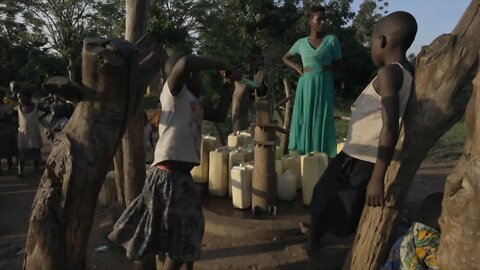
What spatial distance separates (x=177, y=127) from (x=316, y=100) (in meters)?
1.87

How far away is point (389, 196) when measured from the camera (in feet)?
7.23

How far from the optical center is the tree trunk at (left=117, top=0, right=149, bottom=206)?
3.39 m

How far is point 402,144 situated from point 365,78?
Result: 1513 cm

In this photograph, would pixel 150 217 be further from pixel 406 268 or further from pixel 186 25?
pixel 186 25

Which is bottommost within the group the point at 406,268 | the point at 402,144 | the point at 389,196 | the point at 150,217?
the point at 406,268

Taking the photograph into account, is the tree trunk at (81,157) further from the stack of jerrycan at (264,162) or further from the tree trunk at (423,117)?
the tree trunk at (423,117)

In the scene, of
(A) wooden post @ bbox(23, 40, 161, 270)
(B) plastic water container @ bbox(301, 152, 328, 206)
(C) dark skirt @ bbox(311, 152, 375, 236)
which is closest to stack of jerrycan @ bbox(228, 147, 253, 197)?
(B) plastic water container @ bbox(301, 152, 328, 206)

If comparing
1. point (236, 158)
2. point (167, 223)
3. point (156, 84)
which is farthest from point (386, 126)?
point (156, 84)

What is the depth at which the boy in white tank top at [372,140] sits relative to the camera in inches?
81.8

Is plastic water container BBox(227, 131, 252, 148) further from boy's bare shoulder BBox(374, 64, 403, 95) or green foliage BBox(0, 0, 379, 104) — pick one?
green foliage BBox(0, 0, 379, 104)

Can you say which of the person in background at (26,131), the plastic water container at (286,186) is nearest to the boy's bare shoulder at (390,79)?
the plastic water container at (286,186)

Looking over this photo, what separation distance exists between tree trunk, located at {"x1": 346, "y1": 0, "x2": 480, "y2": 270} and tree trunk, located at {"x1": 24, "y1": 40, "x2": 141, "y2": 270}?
139 cm

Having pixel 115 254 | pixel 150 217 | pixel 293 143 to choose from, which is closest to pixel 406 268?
pixel 150 217

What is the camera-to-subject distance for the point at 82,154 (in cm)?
204
